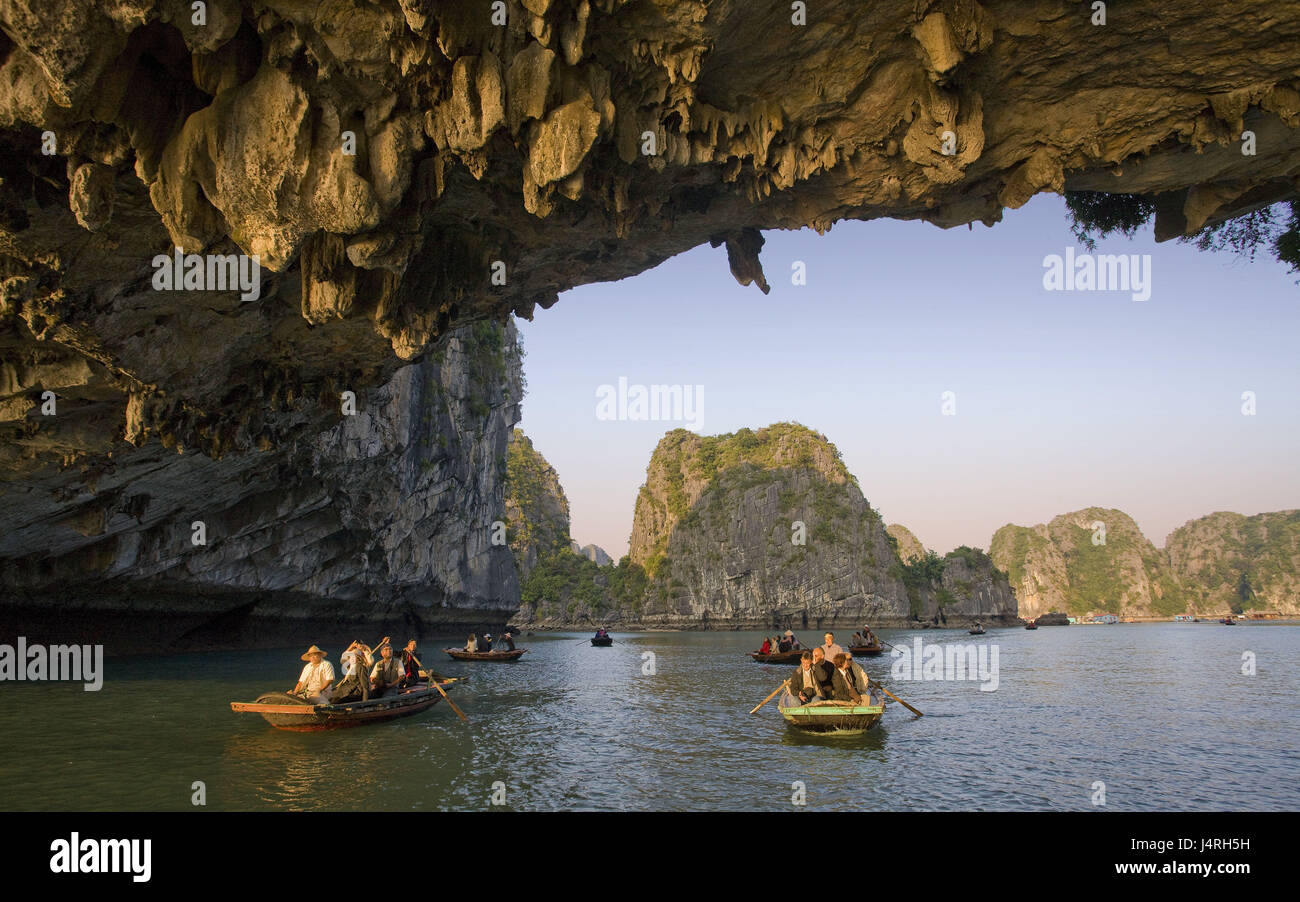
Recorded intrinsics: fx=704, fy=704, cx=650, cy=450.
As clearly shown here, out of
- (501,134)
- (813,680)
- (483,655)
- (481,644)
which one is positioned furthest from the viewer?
(481,644)

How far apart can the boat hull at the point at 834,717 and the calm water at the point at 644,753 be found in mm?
320

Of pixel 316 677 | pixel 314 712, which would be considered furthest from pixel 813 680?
pixel 316 677

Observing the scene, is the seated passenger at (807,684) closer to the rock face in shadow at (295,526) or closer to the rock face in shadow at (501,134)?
the rock face in shadow at (501,134)

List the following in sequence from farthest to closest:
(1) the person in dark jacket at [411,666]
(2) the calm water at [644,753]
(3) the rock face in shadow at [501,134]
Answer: (1) the person in dark jacket at [411,666], (2) the calm water at [644,753], (3) the rock face in shadow at [501,134]

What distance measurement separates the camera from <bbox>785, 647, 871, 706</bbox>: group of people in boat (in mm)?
15383

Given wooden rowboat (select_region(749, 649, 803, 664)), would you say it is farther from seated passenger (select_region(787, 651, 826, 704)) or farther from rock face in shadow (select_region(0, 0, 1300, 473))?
rock face in shadow (select_region(0, 0, 1300, 473))

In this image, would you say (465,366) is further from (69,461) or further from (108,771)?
(108,771)

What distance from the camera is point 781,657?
32188 mm

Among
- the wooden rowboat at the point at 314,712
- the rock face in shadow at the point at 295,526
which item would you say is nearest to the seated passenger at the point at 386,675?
the wooden rowboat at the point at 314,712

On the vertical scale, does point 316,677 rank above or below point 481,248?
below

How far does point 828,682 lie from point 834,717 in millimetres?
1073

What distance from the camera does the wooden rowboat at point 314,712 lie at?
1416 cm
